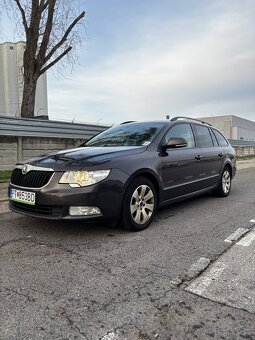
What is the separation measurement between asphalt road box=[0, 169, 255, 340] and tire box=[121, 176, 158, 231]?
0.55ft

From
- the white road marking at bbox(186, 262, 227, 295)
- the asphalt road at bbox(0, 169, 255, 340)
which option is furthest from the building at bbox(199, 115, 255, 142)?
the white road marking at bbox(186, 262, 227, 295)

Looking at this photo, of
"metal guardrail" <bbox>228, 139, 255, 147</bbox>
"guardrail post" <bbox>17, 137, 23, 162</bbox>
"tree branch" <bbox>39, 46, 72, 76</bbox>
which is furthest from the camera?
"metal guardrail" <bbox>228, 139, 255, 147</bbox>

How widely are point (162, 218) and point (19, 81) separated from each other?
59.6 ft

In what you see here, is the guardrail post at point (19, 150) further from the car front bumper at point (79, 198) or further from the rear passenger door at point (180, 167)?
the car front bumper at point (79, 198)

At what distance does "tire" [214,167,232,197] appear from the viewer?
7175 mm

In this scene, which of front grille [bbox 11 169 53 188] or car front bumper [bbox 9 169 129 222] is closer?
car front bumper [bbox 9 169 129 222]

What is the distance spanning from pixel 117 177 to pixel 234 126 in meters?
46.5

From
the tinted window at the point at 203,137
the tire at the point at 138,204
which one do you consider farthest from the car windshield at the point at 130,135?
the tinted window at the point at 203,137

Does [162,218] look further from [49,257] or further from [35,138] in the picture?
[35,138]

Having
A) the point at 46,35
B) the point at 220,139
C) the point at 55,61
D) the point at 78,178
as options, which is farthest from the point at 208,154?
the point at 46,35

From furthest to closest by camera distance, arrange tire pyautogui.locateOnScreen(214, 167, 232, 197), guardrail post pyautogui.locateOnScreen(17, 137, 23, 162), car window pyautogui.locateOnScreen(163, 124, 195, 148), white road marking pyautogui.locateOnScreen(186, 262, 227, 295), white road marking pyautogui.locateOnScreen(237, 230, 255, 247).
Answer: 1. guardrail post pyautogui.locateOnScreen(17, 137, 23, 162)
2. tire pyautogui.locateOnScreen(214, 167, 232, 197)
3. car window pyautogui.locateOnScreen(163, 124, 195, 148)
4. white road marking pyautogui.locateOnScreen(237, 230, 255, 247)
5. white road marking pyautogui.locateOnScreen(186, 262, 227, 295)

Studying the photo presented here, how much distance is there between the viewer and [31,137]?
9625mm

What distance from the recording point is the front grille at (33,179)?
4.14 m

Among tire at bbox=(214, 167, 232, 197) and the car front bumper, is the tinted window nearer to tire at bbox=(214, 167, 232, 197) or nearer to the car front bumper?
tire at bbox=(214, 167, 232, 197)
